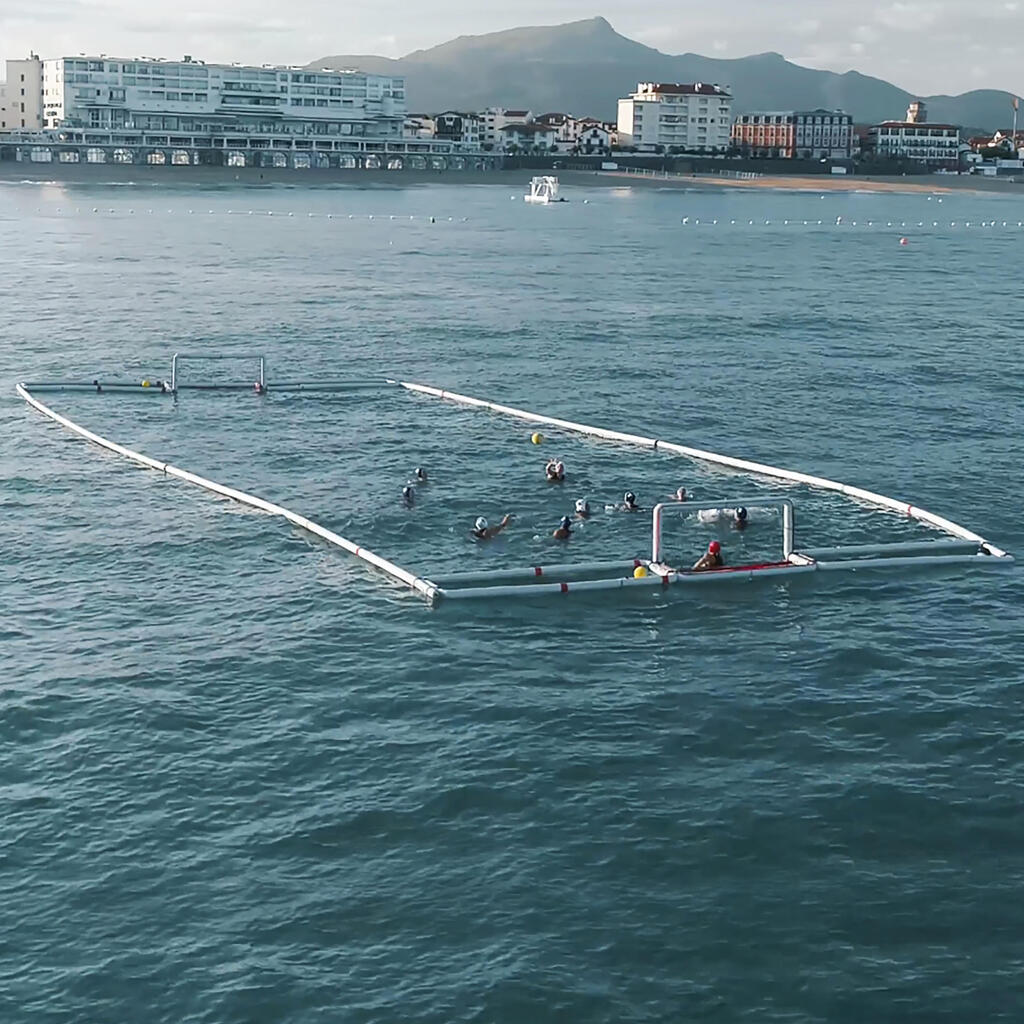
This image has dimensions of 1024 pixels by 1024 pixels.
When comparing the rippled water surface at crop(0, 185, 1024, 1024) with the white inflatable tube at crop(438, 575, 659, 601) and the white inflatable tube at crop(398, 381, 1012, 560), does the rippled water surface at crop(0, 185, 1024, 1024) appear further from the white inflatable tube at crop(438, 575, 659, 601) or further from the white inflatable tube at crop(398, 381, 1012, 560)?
the white inflatable tube at crop(398, 381, 1012, 560)

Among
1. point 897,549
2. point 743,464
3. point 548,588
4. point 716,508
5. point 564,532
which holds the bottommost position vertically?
point 548,588

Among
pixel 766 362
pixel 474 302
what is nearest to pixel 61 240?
pixel 474 302

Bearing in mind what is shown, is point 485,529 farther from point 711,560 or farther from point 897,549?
point 897,549

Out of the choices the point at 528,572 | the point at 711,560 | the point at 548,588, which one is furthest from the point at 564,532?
the point at 711,560

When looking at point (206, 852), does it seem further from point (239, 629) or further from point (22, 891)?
point (239, 629)

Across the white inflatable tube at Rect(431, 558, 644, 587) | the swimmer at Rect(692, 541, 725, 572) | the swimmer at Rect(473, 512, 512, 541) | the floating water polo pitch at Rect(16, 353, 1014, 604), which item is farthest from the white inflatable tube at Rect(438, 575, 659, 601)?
the swimmer at Rect(473, 512, 512, 541)

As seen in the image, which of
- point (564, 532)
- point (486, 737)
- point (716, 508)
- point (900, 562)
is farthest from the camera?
point (564, 532)
